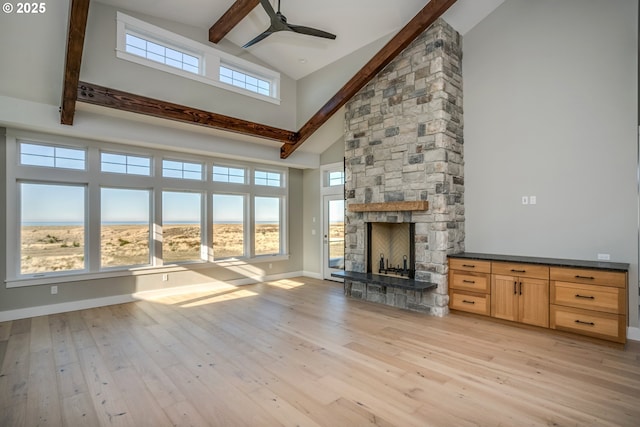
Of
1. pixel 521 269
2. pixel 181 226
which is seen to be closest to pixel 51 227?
pixel 181 226

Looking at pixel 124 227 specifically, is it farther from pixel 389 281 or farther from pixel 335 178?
pixel 389 281

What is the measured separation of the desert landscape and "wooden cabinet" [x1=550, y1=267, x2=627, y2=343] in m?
5.45

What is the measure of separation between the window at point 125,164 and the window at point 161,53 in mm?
1684

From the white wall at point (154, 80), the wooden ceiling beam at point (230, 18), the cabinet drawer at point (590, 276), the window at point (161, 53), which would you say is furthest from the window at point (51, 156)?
the cabinet drawer at point (590, 276)

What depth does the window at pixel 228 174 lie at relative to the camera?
6.64 metres

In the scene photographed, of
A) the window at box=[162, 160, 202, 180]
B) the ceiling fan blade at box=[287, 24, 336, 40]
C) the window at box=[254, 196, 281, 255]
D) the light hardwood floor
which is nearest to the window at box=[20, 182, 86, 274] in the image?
the light hardwood floor

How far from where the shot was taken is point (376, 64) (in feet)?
16.8

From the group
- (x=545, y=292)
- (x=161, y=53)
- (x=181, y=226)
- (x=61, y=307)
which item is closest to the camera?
(x=545, y=292)

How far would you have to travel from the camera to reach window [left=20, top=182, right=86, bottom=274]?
473cm

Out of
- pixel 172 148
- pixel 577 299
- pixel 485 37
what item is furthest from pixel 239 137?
pixel 577 299

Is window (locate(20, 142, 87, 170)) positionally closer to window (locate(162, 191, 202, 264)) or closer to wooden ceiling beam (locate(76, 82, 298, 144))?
wooden ceiling beam (locate(76, 82, 298, 144))

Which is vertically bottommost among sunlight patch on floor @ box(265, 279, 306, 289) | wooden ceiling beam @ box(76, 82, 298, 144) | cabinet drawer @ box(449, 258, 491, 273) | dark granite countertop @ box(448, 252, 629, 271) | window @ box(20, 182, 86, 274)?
sunlight patch on floor @ box(265, 279, 306, 289)

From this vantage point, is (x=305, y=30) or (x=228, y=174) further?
(x=228, y=174)

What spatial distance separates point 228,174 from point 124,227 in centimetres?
218
